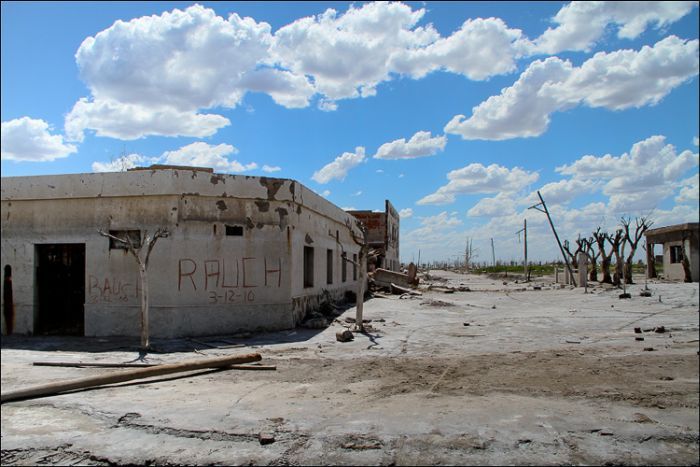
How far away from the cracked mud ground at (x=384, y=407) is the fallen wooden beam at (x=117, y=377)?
0.12 metres

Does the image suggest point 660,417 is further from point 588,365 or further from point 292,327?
point 292,327

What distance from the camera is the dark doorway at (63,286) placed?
507 inches

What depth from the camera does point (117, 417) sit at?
5.88 metres

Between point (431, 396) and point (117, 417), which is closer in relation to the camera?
point (117, 417)

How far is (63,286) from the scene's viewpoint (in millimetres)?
Answer: 13133

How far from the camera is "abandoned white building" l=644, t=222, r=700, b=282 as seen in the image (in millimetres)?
27391

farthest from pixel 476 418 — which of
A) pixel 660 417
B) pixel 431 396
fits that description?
pixel 660 417

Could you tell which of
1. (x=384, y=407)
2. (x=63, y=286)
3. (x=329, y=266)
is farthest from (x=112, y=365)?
(x=329, y=266)

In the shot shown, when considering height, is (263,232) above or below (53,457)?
above

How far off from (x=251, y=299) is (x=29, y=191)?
6.09 metres

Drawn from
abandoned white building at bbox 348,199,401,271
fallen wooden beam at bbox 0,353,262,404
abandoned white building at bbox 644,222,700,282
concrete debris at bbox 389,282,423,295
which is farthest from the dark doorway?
abandoned white building at bbox 644,222,700,282

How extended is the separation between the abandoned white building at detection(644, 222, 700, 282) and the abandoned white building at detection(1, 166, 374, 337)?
23.0 metres

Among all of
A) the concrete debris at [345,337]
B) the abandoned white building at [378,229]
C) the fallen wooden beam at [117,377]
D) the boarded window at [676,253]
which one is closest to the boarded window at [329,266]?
the concrete debris at [345,337]

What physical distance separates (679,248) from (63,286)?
31.1 metres
